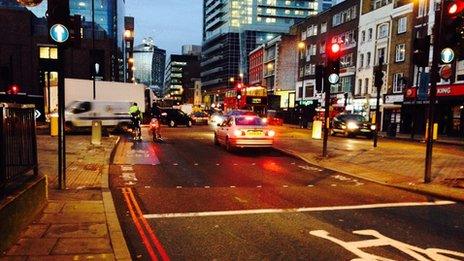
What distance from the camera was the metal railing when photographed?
563 centimetres

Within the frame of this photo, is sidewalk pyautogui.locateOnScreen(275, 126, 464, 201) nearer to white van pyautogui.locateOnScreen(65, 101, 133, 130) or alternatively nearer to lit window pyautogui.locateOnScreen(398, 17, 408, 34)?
white van pyautogui.locateOnScreen(65, 101, 133, 130)

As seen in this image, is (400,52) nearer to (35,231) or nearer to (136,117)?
(136,117)

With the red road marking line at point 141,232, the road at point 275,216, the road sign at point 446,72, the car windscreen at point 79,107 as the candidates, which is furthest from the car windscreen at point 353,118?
the red road marking line at point 141,232

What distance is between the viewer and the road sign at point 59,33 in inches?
327

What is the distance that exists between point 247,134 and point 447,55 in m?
8.42

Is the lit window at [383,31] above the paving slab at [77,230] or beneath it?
above

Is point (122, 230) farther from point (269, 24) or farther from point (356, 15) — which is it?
point (269, 24)

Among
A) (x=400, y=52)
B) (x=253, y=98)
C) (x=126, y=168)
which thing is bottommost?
(x=126, y=168)

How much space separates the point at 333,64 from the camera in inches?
615

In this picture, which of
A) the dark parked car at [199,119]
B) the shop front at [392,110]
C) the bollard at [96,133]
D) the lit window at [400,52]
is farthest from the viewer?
the dark parked car at [199,119]

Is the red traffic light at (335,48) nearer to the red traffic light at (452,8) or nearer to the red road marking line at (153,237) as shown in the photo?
the red traffic light at (452,8)

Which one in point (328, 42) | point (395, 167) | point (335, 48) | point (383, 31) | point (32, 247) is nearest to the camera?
point (32, 247)

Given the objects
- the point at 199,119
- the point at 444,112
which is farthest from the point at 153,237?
the point at 199,119

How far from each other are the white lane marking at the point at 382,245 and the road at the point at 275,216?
0.01 meters
